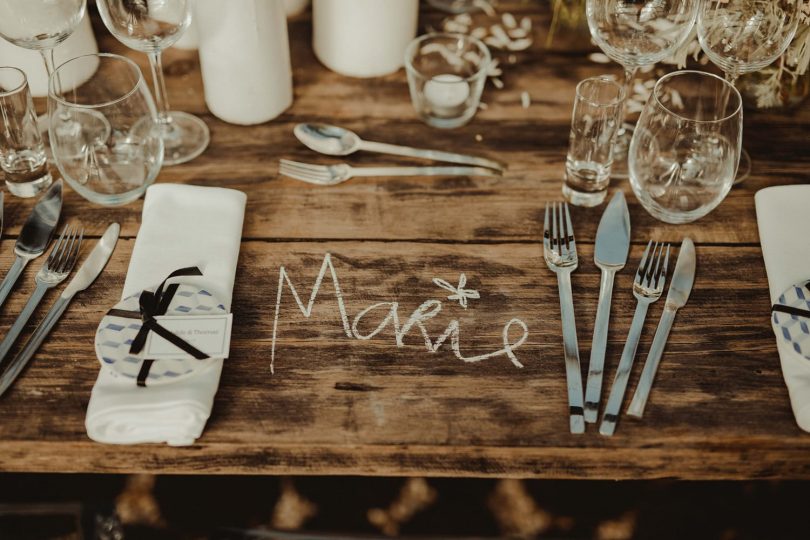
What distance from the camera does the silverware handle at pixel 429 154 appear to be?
1.19 m

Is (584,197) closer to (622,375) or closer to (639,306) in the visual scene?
(639,306)

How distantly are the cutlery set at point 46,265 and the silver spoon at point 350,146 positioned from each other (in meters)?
0.32

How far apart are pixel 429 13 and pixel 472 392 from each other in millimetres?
899

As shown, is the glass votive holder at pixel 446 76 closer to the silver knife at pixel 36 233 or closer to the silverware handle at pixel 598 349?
the silverware handle at pixel 598 349

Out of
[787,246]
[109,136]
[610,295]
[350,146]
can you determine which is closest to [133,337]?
[109,136]

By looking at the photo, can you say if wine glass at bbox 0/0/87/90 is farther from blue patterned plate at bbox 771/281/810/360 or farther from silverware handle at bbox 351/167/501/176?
blue patterned plate at bbox 771/281/810/360

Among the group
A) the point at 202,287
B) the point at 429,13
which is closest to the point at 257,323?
the point at 202,287

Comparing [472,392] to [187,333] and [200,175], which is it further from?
[200,175]

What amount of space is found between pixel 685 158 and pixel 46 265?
0.90 m

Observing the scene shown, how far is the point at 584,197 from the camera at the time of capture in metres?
1.12

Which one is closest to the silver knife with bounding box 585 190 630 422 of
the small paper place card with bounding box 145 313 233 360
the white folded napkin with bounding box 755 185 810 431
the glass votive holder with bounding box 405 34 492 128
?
the white folded napkin with bounding box 755 185 810 431

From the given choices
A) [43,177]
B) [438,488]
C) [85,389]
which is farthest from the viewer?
[438,488]

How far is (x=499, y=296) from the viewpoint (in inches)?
39.3

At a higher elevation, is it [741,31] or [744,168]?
[741,31]
